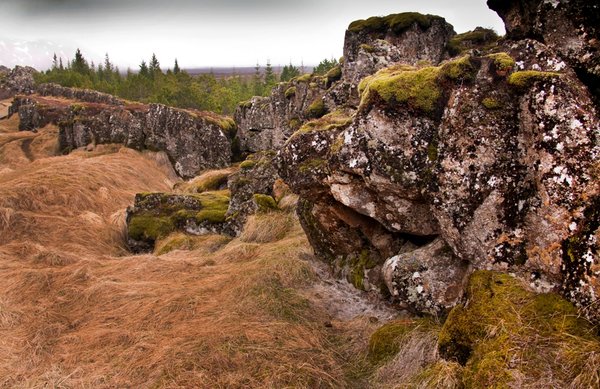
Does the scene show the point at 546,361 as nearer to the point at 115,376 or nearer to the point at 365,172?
the point at 365,172

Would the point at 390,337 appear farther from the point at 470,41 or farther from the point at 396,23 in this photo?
the point at 470,41

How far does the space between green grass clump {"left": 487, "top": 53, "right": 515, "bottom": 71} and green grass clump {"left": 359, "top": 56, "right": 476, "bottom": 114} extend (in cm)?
34

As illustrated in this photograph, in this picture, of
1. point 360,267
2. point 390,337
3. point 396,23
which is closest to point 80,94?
point 396,23

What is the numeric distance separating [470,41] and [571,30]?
1647 cm

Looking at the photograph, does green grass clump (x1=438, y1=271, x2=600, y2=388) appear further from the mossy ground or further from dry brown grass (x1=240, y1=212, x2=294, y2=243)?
the mossy ground

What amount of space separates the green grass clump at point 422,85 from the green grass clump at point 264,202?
7.28 meters

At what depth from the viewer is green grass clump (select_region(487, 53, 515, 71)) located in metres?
6.71

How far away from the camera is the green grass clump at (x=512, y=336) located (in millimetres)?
4637

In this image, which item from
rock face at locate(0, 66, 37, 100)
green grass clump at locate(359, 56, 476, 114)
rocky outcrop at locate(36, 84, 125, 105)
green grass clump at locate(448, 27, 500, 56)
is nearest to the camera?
green grass clump at locate(359, 56, 476, 114)

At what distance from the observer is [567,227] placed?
5602 millimetres

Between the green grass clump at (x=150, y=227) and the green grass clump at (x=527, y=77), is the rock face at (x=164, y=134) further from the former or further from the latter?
the green grass clump at (x=527, y=77)

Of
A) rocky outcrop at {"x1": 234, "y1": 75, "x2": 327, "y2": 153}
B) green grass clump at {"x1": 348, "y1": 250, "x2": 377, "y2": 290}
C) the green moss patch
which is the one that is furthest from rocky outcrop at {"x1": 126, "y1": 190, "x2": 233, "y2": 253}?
rocky outcrop at {"x1": 234, "y1": 75, "x2": 327, "y2": 153}

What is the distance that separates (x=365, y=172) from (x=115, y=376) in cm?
529

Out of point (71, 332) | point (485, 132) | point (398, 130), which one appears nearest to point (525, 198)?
point (485, 132)
